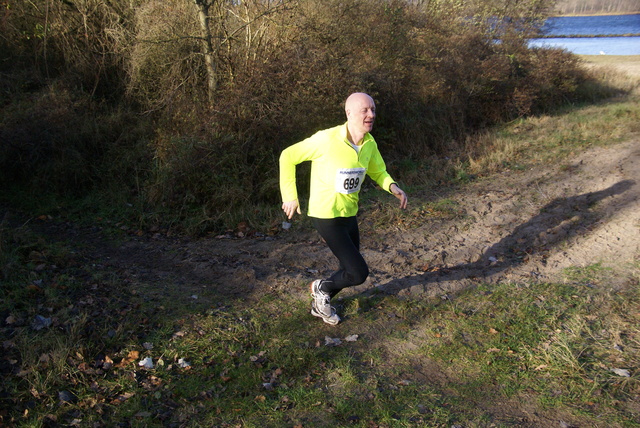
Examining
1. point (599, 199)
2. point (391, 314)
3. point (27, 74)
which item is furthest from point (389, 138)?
point (27, 74)

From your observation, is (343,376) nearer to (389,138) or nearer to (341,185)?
(341,185)

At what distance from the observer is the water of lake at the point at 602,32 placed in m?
26.5

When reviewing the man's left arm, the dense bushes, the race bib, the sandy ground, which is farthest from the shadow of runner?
the dense bushes

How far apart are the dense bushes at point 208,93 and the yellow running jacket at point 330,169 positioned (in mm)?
3477

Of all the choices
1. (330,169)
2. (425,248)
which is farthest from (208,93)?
(330,169)

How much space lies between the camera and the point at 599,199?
7543mm

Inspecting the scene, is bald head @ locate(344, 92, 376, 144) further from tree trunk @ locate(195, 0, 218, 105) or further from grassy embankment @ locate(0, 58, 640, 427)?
tree trunk @ locate(195, 0, 218, 105)

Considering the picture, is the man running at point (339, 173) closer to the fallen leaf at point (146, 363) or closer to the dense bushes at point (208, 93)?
the fallen leaf at point (146, 363)

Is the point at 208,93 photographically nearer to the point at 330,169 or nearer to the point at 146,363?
the point at 330,169

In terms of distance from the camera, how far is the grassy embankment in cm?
349

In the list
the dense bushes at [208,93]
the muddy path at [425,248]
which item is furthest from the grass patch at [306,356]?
the dense bushes at [208,93]

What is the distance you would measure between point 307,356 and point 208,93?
605 centimetres

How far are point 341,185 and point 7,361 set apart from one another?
9.91 feet

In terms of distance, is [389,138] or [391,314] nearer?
[391,314]
